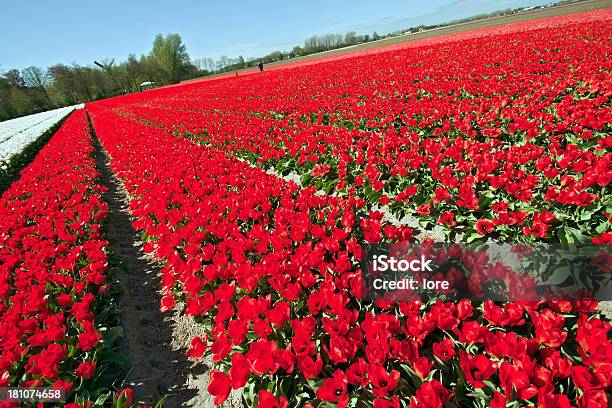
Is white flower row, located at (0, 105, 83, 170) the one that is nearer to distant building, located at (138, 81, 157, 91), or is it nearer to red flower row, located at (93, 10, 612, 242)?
red flower row, located at (93, 10, 612, 242)

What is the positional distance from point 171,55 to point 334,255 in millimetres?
102479

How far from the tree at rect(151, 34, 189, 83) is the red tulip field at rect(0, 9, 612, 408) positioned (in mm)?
91484

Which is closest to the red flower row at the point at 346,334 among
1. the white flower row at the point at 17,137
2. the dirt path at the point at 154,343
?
the dirt path at the point at 154,343

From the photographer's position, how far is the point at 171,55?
8875cm

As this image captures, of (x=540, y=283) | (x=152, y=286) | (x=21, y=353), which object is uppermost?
(x=21, y=353)

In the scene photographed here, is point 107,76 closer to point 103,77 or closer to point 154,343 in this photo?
point 103,77

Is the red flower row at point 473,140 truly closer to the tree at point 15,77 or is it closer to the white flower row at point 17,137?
the white flower row at point 17,137

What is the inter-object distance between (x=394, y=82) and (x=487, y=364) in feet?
45.8

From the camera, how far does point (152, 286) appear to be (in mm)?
4855

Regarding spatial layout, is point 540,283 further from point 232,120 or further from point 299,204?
point 232,120

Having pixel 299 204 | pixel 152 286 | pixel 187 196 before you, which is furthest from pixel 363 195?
pixel 152 286

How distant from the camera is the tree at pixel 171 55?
→ 3467 inches

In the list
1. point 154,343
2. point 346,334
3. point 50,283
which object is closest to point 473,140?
point 346,334

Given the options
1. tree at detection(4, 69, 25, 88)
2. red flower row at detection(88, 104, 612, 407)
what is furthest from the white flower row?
tree at detection(4, 69, 25, 88)
